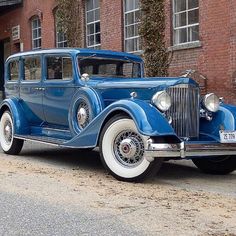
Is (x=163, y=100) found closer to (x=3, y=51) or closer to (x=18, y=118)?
(x=18, y=118)

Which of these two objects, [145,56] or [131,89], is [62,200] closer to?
[131,89]

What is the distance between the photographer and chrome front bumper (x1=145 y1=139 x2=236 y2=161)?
6821 mm

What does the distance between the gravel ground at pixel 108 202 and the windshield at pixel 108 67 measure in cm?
161

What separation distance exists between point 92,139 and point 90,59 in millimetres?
1897

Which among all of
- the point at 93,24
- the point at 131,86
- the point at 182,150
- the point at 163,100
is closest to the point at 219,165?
the point at 182,150

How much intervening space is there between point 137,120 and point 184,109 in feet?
2.79

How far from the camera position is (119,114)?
24.4 feet

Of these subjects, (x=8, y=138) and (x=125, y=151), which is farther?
(x=8, y=138)

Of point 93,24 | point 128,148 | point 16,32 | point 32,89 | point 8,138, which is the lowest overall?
point 8,138

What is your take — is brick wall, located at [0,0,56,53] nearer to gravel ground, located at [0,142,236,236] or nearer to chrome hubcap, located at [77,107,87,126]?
chrome hubcap, located at [77,107,87,126]

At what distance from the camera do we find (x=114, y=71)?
9.43 m

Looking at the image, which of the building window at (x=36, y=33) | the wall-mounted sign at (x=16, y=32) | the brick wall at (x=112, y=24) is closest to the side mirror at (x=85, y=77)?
the brick wall at (x=112, y=24)

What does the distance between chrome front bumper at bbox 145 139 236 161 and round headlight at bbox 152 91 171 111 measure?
58cm

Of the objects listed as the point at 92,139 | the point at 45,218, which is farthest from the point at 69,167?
the point at 45,218
